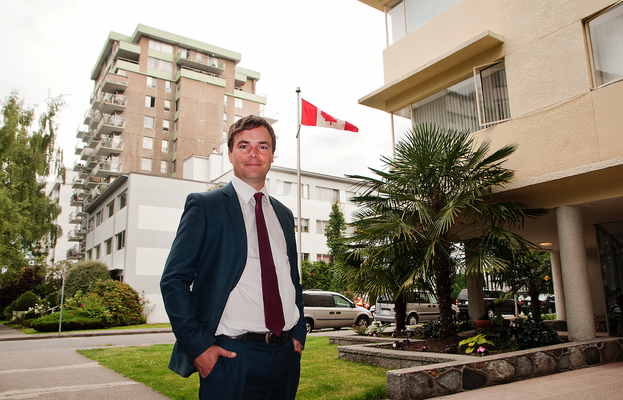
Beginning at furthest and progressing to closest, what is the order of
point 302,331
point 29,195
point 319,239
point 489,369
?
point 319,239 → point 29,195 → point 489,369 → point 302,331

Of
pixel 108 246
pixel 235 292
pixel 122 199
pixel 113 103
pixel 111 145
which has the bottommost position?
pixel 235 292

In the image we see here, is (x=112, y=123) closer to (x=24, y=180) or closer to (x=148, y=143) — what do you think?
(x=148, y=143)

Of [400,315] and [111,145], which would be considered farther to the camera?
[111,145]

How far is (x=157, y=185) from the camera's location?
32594 mm

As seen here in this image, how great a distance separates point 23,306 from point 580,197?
34636mm

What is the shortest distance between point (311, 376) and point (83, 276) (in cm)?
2686

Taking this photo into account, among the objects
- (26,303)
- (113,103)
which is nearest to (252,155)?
(26,303)

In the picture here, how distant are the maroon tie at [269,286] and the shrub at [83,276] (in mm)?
30138

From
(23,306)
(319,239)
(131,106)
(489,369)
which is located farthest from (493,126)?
(131,106)

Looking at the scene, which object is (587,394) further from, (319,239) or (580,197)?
(319,239)

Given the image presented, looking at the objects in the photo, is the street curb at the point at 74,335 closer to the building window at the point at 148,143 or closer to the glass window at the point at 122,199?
the glass window at the point at 122,199

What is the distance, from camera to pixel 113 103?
46219 mm

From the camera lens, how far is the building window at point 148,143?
156 feet

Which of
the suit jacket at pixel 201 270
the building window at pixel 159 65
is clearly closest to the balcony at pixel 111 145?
the building window at pixel 159 65
